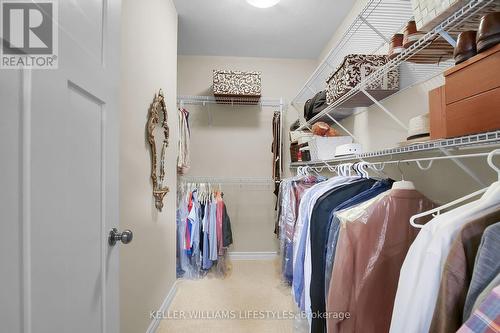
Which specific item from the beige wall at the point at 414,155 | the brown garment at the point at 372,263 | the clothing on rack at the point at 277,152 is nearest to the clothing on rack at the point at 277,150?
the clothing on rack at the point at 277,152

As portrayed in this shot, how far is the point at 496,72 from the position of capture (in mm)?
599

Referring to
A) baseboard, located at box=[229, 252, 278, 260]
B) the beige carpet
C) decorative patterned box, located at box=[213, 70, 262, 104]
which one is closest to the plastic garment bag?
the beige carpet

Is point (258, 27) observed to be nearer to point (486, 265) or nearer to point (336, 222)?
point (336, 222)

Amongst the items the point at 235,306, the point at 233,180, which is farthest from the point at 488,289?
the point at 233,180

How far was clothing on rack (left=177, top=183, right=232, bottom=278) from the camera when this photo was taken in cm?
260

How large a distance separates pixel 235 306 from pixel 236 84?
90.0 inches

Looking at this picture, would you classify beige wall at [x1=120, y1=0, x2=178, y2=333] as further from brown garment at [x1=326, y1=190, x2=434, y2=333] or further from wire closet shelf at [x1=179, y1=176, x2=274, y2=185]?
brown garment at [x1=326, y1=190, x2=434, y2=333]

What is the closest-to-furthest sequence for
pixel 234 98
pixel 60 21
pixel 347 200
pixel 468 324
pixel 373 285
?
1. pixel 468 324
2. pixel 60 21
3. pixel 373 285
4. pixel 347 200
5. pixel 234 98

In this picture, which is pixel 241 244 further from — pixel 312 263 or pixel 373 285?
pixel 373 285

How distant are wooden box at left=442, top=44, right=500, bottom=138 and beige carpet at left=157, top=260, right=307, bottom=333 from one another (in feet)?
5.19

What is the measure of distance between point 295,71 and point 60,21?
3.06 metres

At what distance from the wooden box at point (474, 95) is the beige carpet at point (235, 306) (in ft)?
5.19

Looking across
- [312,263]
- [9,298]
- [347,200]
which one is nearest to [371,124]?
[347,200]

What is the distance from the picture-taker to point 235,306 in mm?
2104
